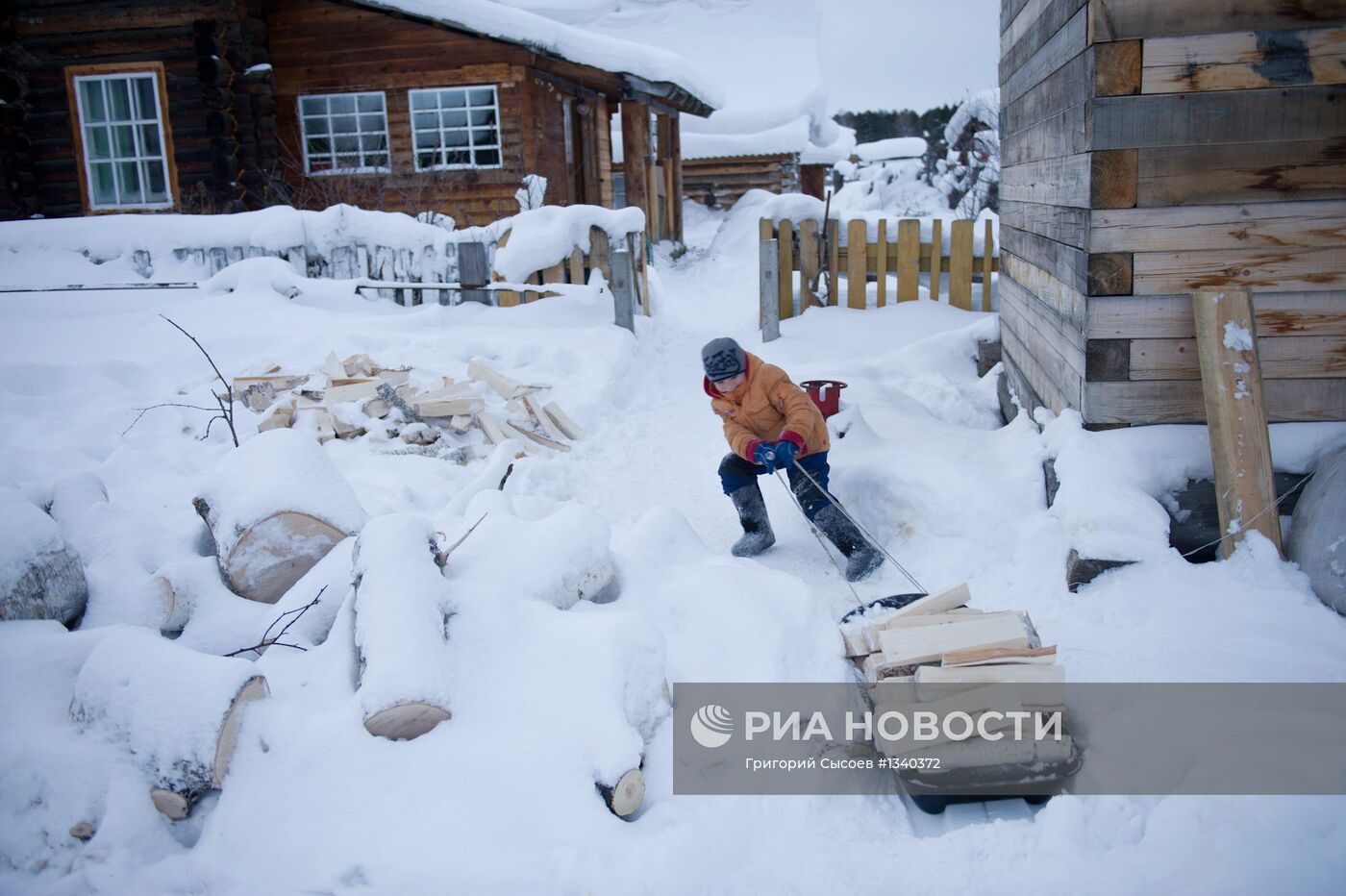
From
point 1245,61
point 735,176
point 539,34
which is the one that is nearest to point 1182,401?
point 1245,61

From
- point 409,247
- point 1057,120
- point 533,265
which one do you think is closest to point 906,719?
point 1057,120

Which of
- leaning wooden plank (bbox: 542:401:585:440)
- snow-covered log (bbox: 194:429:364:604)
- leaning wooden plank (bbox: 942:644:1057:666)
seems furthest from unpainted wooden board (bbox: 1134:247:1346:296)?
leaning wooden plank (bbox: 542:401:585:440)

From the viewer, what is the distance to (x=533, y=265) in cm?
944

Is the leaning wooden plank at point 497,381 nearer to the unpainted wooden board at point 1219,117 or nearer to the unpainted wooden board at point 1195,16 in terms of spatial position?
the unpainted wooden board at point 1219,117

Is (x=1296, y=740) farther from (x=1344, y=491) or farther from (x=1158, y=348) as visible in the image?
(x=1158, y=348)

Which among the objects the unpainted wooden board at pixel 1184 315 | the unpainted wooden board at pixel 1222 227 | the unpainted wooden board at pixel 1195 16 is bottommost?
the unpainted wooden board at pixel 1184 315

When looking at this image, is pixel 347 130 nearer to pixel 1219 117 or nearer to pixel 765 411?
pixel 765 411

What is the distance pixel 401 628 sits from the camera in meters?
3.01

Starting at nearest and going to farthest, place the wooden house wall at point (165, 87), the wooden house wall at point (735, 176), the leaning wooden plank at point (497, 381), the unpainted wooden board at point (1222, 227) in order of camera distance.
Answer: the unpainted wooden board at point (1222, 227)
the leaning wooden plank at point (497, 381)
the wooden house wall at point (165, 87)
the wooden house wall at point (735, 176)

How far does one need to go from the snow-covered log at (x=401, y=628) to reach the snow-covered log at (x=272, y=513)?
65cm

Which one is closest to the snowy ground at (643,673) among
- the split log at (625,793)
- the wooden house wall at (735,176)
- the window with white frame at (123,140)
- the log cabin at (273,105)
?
the split log at (625,793)

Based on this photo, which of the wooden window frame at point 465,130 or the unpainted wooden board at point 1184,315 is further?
the wooden window frame at point 465,130

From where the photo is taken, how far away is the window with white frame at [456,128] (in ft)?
46.9

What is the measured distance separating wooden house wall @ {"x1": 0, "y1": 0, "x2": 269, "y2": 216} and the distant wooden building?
13.0 metres
